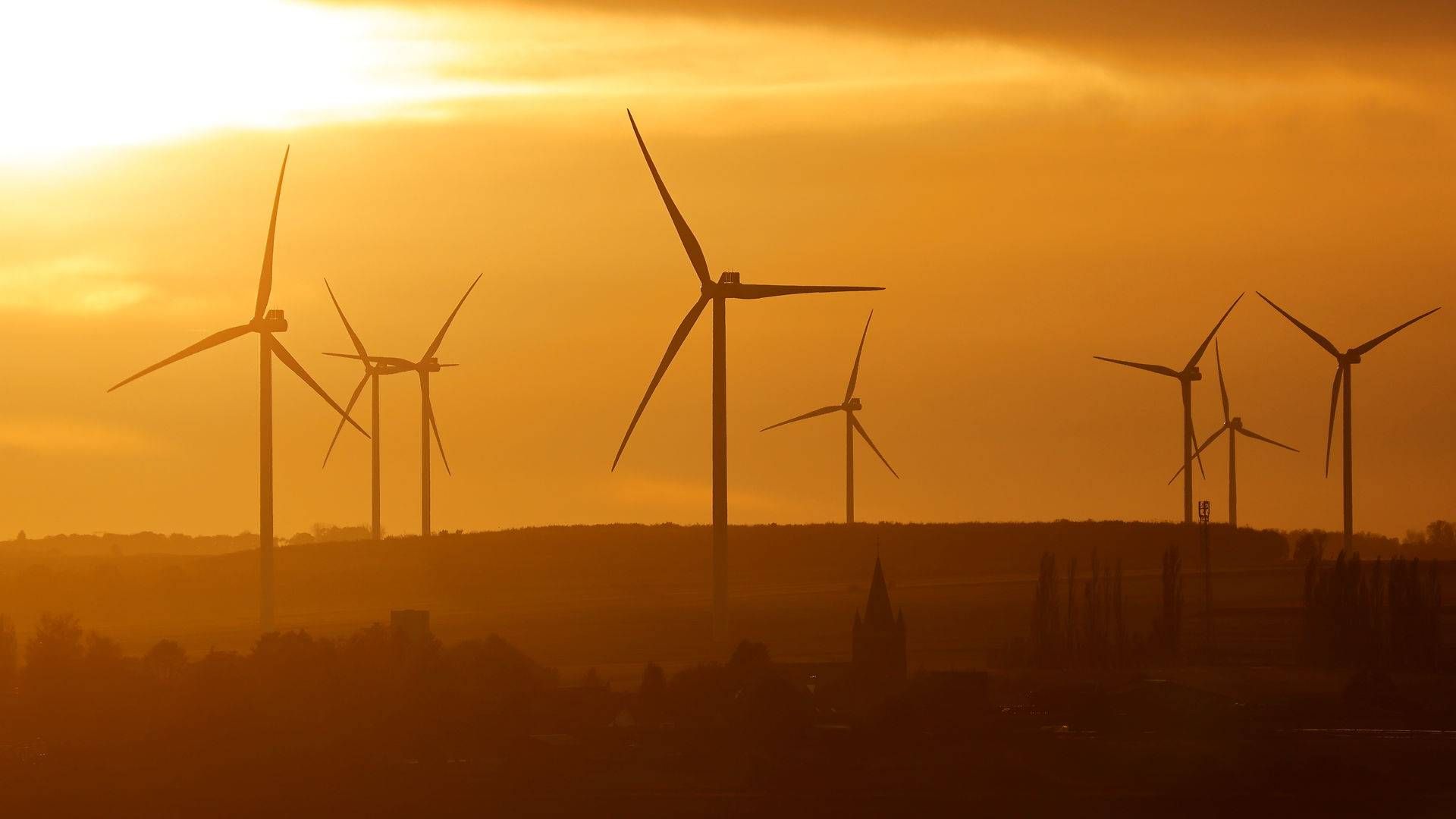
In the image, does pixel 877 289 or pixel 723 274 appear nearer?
pixel 877 289

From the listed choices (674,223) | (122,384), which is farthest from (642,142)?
(122,384)

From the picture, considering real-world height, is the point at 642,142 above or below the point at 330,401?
above

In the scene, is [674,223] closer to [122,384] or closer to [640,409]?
[640,409]

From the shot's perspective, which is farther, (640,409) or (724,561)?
(724,561)

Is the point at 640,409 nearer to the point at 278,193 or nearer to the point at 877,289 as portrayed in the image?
the point at 877,289

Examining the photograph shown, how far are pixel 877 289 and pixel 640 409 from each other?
1971 cm

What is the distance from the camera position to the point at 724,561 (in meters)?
200

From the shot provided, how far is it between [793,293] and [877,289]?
73.5ft

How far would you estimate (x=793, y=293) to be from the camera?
196500 mm

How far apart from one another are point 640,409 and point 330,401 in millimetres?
31973

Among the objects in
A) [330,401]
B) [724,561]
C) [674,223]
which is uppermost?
[674,223]

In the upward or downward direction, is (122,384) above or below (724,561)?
above

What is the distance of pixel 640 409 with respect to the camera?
180m

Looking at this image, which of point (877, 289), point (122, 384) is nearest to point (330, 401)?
point (122, 384)
